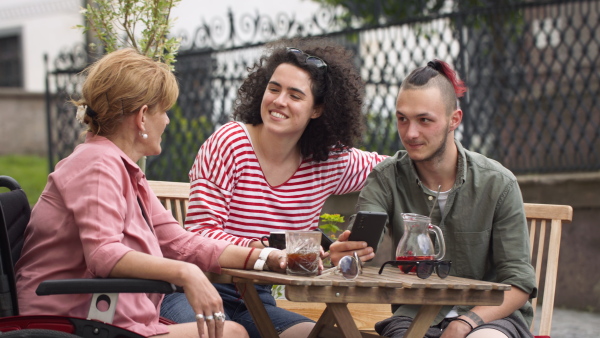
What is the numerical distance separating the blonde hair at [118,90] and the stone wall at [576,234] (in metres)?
3.55

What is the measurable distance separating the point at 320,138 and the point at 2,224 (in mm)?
1549

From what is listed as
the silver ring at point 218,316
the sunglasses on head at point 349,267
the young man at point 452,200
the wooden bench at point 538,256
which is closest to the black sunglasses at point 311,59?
the young man at point 452,200

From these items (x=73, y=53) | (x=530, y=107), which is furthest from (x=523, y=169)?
(x=73, y=53)

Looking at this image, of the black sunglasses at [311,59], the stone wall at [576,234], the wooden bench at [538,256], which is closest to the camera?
the wooden bench at [538,256]

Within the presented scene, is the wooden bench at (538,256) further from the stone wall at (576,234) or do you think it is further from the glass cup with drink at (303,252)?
the stone wall at (576,234)

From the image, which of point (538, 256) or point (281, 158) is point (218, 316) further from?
point (538, 256)

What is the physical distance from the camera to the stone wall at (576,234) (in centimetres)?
616

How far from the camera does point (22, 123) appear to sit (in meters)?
15.4

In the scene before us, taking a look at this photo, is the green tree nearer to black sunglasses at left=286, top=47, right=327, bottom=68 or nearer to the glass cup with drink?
black sunglasses at left=286, top=47, right=327, bottom=68

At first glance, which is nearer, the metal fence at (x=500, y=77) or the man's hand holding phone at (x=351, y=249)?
the man's hand holding phone at (x=351, y=249)

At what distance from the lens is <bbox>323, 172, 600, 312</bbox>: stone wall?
20.2ft

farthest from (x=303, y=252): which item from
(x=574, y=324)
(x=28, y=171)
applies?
(x=28, y=171)

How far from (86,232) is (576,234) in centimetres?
458

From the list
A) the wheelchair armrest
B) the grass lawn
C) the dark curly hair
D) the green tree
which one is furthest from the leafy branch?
the grass lawn
